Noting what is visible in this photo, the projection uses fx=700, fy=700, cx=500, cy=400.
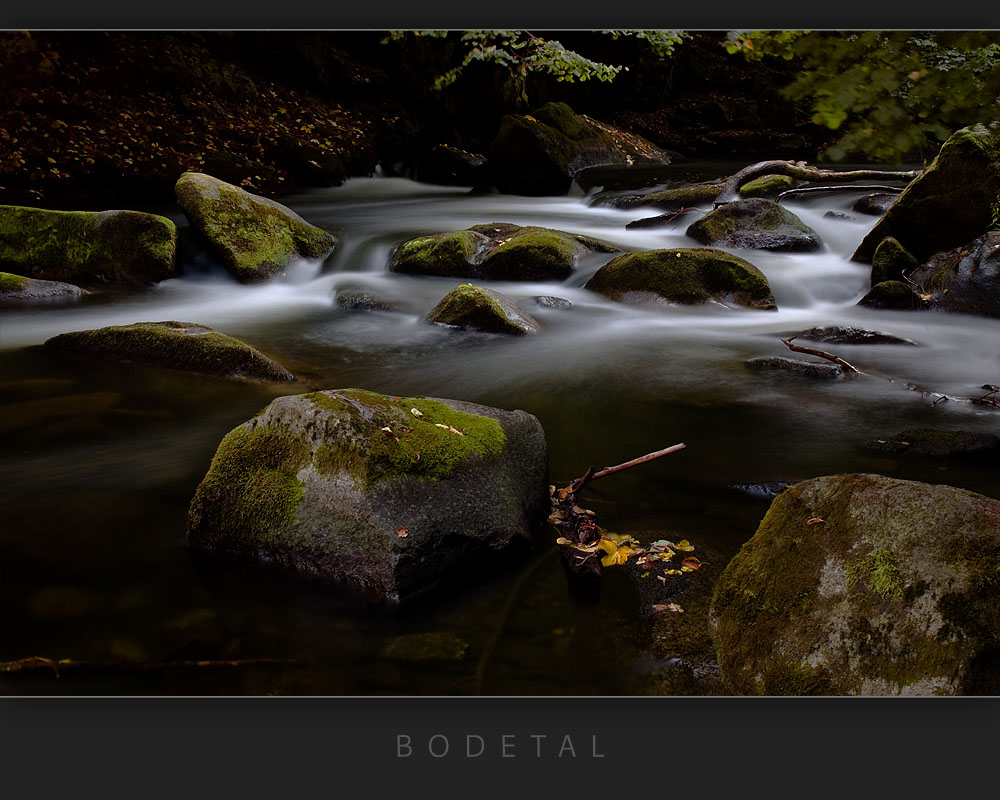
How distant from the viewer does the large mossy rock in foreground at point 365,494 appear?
8.71 ft

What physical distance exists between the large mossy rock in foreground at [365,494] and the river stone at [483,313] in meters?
3.12

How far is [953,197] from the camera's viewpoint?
23.8ft

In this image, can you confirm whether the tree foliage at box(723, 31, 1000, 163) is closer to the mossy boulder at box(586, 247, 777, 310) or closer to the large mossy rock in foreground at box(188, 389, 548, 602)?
the large mossy rock in foreground at box(188, 389, 548, 602)

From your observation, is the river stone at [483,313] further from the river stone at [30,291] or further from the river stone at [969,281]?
the river stone at [969,281]

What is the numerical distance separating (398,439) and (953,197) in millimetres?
7102

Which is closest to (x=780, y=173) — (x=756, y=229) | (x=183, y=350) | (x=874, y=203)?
(x=874, y=203)

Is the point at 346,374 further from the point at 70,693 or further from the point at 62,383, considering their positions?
the point at 70,693

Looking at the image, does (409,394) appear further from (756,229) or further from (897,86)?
(756,229)

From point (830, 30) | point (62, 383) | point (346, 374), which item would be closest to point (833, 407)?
point (830, 30)

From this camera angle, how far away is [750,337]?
20.5 ft

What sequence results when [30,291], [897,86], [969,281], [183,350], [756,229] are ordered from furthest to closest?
[756,229]
[30,291]
[969,281]
[183,350]
[897,86]

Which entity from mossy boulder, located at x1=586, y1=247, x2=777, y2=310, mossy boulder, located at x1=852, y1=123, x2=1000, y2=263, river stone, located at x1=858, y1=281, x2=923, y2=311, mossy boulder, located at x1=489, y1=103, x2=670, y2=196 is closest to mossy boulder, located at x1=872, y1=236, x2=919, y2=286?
mossy boulder, located at x1=852, y1=123, x2=1000, y2=263

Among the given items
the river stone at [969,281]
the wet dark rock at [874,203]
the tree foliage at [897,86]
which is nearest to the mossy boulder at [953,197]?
the river stone at [969,281]

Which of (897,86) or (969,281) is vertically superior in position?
(897,86)
